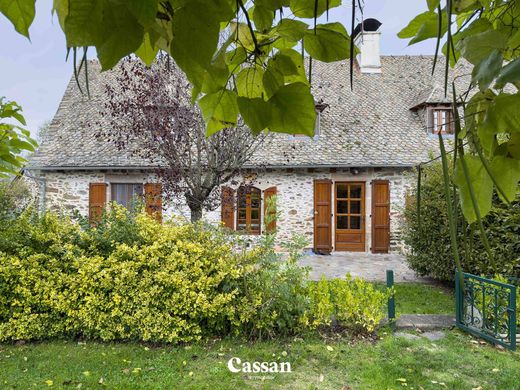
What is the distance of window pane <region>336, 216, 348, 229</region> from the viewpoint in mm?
11312

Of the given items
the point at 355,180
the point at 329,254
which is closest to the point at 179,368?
the point at 329,254

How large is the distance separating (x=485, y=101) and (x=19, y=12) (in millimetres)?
680

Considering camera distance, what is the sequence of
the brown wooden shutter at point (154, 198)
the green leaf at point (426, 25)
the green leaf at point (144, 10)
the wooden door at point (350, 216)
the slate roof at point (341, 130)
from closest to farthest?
the green leaf at point (144, 10) < the green leaf at point (426, 25) < the brown wooden shutter at point (154, 198) < the slate roof at point (341, 130) < the wooden door at point (350, 216)

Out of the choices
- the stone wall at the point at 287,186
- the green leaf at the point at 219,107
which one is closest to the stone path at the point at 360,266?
the stone wall at the point at 287,186

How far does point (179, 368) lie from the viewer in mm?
3617

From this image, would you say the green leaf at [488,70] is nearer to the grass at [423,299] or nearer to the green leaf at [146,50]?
the green leaf at [146,50]

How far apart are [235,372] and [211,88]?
11.0 feet

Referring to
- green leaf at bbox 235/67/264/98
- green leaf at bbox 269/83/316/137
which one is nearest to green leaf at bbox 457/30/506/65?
green leaf at bbox 269/83/316/137

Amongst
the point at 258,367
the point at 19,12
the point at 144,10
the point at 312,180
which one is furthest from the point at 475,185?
the point at 312,180

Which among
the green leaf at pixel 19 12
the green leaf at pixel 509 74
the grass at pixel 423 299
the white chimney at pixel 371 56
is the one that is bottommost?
the grass at pixel 423 299

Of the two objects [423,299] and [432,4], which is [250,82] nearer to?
[432,4]

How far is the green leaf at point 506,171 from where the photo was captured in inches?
24.9

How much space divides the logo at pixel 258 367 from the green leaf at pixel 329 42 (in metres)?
3.40

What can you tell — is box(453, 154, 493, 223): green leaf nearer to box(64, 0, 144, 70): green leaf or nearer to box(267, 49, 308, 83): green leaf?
box(267, 49, 308, 83): green leaf
